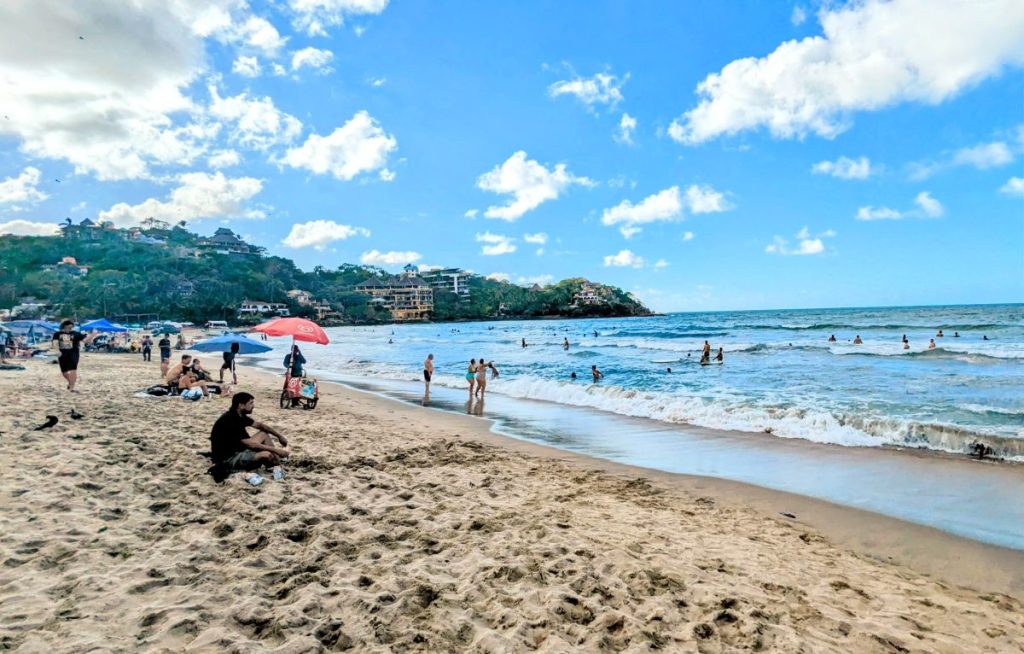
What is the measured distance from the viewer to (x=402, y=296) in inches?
5886

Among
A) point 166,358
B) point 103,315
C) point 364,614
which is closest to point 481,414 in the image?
point 364,614

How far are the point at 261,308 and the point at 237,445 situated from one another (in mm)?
121272

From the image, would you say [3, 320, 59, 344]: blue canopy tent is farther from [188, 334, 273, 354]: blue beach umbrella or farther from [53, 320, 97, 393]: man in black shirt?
[188, 334, 273, 354]: blue beach umbrella

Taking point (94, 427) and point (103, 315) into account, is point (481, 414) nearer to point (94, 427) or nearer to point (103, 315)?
point (94, 427)

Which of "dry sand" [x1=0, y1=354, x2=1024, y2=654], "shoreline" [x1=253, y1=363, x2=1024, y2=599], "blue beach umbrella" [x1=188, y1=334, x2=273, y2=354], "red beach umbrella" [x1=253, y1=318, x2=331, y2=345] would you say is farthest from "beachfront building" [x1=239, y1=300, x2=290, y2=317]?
"shoreline" [x1=253, y1=363, x2=1024, y2=599]

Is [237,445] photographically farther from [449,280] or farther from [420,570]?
[449,280]

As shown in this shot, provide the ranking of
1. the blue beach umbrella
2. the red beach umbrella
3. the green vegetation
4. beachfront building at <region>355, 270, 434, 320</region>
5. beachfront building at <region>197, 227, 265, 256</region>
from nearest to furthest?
the red beach umbrella, the blue beach umbrella, the green vegetation, beachfront building at <region>355, 270, 434, 320</region>, beachfront building at <region>197, 227, 265, 256</region>

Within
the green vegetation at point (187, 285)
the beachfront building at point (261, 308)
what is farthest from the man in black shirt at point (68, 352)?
the beachfront building at point (261, 308)

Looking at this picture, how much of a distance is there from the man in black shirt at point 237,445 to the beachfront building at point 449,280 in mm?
161016

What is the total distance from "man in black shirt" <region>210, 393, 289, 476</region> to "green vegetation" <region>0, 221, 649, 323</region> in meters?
113

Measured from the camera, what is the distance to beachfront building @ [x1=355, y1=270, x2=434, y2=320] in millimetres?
144625

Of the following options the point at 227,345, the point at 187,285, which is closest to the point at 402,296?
the point at 187,285

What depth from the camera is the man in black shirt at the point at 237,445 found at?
21.1 ft

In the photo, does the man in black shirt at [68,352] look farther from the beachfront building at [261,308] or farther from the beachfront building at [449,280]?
the beachfront building at [449,280]
